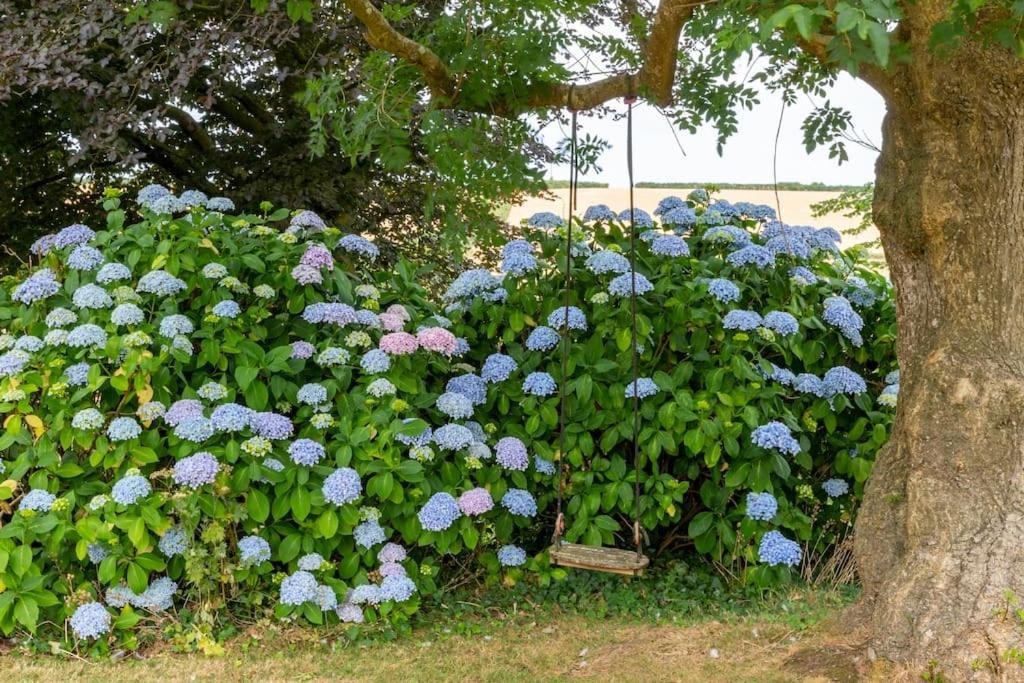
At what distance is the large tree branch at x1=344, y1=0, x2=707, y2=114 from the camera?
9.56 ft

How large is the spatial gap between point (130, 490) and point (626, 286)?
206cm

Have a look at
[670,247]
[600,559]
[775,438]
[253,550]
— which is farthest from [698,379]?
[253,550]

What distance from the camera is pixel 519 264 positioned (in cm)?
417

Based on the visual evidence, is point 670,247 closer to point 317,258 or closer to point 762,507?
point 762,507

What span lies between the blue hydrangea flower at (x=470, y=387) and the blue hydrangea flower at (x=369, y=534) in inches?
27.1

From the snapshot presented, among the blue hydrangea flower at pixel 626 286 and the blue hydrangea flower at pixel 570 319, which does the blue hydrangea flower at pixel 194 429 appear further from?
the blue hydrangea flower at pixel 626 286

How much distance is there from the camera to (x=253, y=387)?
3.69 m

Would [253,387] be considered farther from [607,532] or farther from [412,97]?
[607,532]

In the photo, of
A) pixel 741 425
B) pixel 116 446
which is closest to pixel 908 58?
pixel 741 425

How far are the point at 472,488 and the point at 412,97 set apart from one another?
154 cm

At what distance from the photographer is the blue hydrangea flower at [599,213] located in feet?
14.6

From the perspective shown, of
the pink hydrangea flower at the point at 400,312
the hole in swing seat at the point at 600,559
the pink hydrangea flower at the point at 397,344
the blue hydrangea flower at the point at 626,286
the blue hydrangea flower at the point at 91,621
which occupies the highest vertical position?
the blue hydrangea flower at the point at 626,286

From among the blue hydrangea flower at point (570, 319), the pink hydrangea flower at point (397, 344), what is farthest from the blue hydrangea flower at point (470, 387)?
the blue hydrangea flower at point (570, 319)

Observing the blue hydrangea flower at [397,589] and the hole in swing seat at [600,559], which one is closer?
the hole in swing seat at [600,559]
